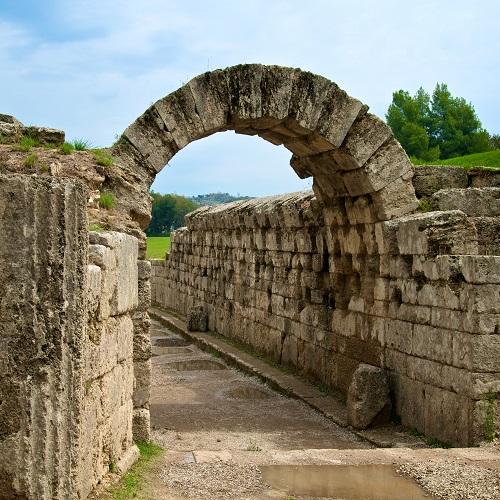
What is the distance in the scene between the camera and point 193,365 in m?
15.2

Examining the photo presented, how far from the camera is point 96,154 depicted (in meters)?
8.80

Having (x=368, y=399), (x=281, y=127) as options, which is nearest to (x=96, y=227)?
(x=281, y=127)

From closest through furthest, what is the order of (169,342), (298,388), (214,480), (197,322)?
(214,480)
(298,388)
(169,342)
(197,322)

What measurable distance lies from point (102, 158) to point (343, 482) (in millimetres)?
4192

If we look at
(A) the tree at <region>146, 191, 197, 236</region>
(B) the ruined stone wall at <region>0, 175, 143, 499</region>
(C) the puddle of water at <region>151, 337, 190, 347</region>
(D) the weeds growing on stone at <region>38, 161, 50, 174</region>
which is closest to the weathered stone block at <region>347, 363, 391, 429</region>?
(D) the weeds growing on stone at <region>38, 161, 50, 174</region>

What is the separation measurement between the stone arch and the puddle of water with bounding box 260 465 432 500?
11.1 feet

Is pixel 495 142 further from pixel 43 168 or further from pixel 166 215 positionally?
pixel 166 215

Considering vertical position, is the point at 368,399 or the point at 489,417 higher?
the point at 489,417

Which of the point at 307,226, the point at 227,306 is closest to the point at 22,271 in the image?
the point at 307,226

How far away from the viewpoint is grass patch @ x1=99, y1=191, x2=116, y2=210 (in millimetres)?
8297

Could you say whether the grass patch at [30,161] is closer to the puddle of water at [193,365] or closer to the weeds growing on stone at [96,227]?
the weeds growing on stone at [96,227]

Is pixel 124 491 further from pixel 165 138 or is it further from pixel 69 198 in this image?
pixel 165 138

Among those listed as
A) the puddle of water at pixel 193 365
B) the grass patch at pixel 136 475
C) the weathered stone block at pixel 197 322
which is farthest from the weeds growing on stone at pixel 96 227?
the weathered stone block at pixel 197 322

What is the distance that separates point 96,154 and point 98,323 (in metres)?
3.73
